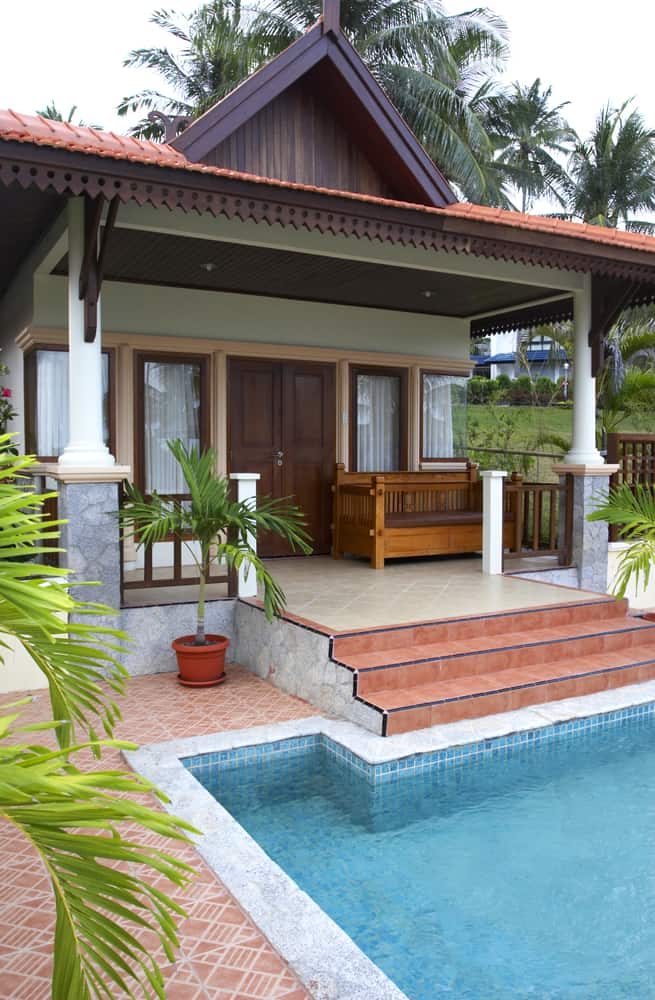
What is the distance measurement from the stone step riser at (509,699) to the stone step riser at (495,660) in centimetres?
33

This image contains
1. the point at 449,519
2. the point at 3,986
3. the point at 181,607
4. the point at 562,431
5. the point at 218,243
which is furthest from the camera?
the point at 562,431

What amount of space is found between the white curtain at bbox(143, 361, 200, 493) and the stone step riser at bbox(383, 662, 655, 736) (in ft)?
14.8

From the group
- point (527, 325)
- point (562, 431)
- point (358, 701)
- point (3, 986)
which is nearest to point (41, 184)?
point (358, 701)

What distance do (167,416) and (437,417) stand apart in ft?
11.7

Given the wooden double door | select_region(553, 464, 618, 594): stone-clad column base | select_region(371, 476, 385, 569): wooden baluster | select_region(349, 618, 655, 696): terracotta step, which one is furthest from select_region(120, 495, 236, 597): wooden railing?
select_region(553, 464, 618, 594): stone-clad column base

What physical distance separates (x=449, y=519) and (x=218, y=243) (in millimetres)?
3788

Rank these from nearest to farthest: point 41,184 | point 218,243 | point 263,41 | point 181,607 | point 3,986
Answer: point 3,986 → point 41,184 → point 181,607 → point 218,243 → point 263,41

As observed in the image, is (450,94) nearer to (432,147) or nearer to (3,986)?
(432,147)

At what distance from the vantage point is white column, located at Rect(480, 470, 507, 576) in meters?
8.09

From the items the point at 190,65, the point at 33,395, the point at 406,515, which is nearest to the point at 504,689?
the point at 406,515

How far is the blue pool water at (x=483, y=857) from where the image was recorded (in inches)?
113

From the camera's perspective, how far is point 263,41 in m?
18.5

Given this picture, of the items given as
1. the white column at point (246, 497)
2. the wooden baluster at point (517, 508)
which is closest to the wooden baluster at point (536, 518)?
the wooden baluster at point (517, 508)

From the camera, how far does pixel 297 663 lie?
5797mm
